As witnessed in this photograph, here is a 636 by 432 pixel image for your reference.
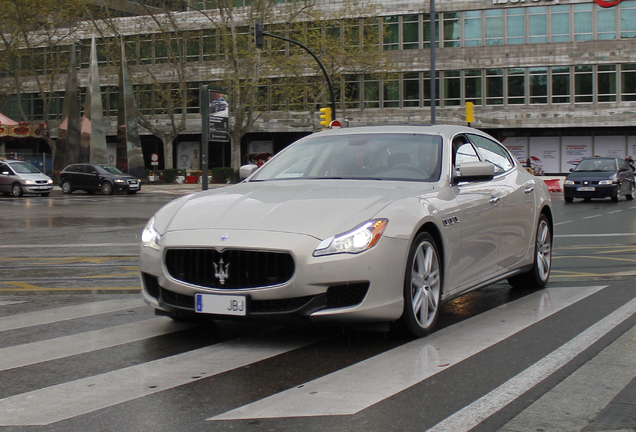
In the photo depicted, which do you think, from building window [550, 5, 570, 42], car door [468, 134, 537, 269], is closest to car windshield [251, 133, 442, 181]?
car door [468, 134, 537, 269]

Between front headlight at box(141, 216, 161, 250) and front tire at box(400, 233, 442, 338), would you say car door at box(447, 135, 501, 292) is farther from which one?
front headlight at box(141, 216, 161, 250)

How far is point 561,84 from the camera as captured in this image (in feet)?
178

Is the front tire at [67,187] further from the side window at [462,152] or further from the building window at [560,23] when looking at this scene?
the side window at [462,152]

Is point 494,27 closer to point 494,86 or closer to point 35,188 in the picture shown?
point 494,86

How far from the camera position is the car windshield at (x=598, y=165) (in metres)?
28.7

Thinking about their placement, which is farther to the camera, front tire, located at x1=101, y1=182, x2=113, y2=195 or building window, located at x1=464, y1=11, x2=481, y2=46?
building window, located at x1=464, y1=11, x2=481, y2=46

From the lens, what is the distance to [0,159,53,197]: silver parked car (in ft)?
120

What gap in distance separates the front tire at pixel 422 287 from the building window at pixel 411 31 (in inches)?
2089

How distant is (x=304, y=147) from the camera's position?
716 centimetres

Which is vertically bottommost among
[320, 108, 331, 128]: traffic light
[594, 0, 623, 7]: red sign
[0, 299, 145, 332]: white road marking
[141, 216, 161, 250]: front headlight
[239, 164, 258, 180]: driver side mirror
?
[0, 299, 145, 332]: white road marking

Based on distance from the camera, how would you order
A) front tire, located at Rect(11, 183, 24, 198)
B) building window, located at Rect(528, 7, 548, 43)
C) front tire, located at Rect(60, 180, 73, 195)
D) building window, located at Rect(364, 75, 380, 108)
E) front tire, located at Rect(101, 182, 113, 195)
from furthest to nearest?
building window, located at Rect(364, 75, 380, 108), building window, located at Rect(528, 7, 548, 43), front tire, located at Rect(60, 180, 73, 195), front tire, located at Rect(101, 182, 113, 195), front tire, located at Rect(11, 183, 24, 198)

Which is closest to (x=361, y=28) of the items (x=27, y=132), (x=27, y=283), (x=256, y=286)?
(x=27, y=132)

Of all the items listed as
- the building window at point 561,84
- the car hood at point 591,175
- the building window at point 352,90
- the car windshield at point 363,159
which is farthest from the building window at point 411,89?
the car windshield at point 363,159

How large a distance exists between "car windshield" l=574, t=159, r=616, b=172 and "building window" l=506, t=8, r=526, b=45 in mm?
27487
